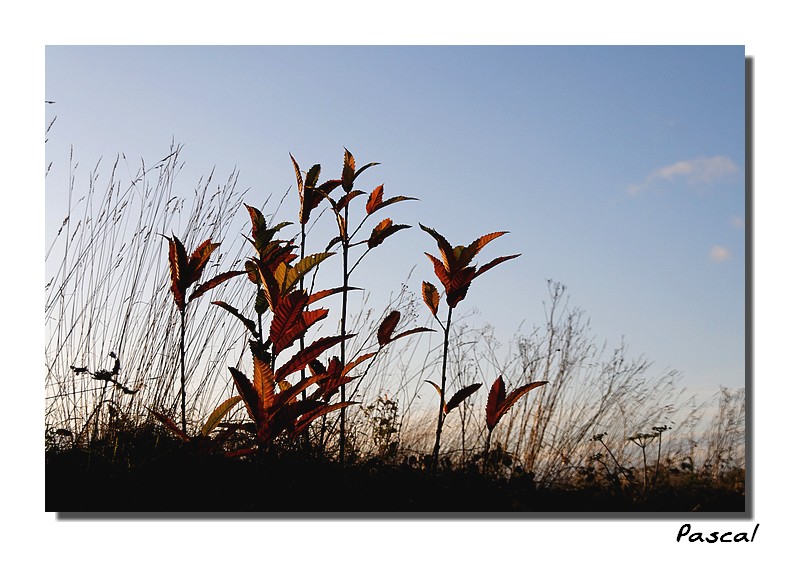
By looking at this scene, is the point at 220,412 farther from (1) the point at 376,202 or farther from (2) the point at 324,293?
(1) the point at 376,202

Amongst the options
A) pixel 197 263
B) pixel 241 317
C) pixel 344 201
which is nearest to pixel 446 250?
pixel 344 201

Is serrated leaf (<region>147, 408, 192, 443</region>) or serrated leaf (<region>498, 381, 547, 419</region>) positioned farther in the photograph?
serrated leaf (<region>498, 381, 547, 419</region>)

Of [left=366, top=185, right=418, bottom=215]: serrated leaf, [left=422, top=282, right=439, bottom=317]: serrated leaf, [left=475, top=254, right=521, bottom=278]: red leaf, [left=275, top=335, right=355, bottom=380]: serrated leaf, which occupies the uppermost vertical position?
[left=366, top=185, right=418, bottom=215]: serrated leaf

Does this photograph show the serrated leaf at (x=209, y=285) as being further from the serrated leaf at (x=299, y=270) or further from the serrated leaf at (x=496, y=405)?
the serrated leaf at (x=496, y=405)

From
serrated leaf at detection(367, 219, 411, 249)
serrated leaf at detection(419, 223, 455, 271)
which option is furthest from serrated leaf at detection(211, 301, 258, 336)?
serrated leaf at detection(419, 223, 455, 271)

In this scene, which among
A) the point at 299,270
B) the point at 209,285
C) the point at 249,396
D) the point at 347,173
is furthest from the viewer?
the point at 347,173

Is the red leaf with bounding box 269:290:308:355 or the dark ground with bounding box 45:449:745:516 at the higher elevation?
the red leaf with bounding box 269:290:308:355

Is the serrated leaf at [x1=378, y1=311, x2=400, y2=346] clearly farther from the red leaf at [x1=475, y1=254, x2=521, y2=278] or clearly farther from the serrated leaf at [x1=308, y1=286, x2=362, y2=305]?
the red leaf at [x1=475, y1=254, x2=521, y2=278]

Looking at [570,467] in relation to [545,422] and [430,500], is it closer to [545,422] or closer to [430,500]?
[545,422]

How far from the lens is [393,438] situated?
2613mm
